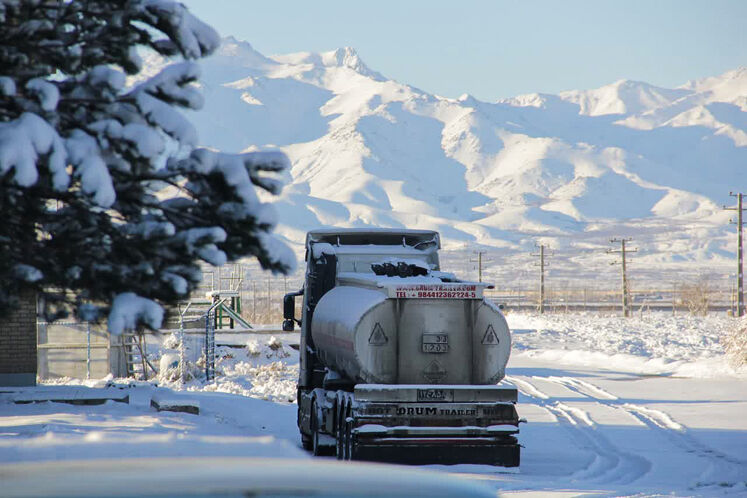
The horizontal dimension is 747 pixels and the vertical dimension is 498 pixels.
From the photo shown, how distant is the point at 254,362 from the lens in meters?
36.8

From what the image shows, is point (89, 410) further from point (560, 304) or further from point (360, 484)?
point (560, 304)

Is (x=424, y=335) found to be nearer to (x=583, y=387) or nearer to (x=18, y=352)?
(x=18, y=352)

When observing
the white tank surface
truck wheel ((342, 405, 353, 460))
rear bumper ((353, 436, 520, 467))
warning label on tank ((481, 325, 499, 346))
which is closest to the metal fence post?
truck wheel ((342, 405, 353, 460))

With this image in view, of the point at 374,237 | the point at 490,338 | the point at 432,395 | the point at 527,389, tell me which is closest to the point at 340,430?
the point at 432,395

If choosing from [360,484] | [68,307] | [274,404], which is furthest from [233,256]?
[274,404]

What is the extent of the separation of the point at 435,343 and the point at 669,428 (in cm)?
714

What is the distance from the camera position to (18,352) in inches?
871

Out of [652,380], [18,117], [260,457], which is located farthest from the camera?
[652,380]

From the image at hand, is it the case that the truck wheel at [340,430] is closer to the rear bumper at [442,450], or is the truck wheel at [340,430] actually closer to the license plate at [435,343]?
the rear bumper at [442,450]

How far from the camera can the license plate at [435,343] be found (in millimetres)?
14536

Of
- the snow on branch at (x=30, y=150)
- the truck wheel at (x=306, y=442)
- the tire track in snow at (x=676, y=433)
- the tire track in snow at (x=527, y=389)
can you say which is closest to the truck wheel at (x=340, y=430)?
the truck wheel at (x=306, y=442)

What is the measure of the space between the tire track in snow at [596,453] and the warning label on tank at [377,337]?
119 inches

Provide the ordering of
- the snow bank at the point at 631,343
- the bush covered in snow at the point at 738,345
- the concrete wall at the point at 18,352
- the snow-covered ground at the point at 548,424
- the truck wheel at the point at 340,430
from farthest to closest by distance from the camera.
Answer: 1. the snow bank at the point at 631,343
2. the bush covered in snow at the point at 738,345
3. the concrete wall at the point at 18,352
4. the truck wheel at the point at 340,430
5. the snow-covered ground at the point at 548,424

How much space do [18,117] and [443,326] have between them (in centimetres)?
915
